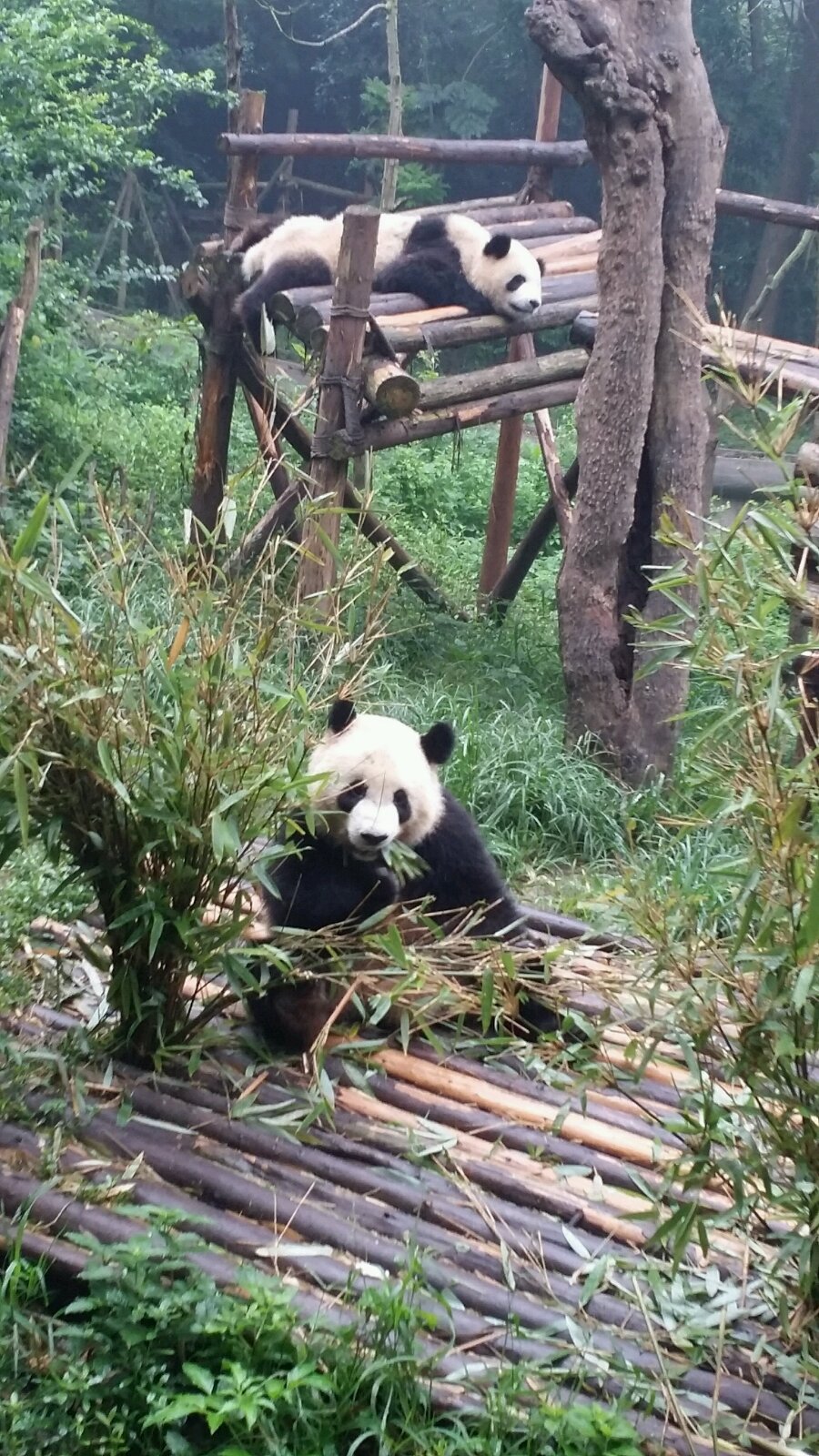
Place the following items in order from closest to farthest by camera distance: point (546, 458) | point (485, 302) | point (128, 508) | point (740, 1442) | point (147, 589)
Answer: point (740, 1442) → point (128, 508) → point (147, 589) → point (485, 302) → point (546, 458)

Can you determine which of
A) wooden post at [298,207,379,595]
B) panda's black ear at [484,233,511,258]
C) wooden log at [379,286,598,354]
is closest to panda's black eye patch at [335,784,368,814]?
wooden post at [298,207,379,595]

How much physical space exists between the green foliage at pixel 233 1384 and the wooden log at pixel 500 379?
4061mm

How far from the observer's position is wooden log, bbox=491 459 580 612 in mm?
6797

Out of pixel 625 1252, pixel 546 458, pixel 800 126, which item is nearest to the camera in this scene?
pixel 625 1252

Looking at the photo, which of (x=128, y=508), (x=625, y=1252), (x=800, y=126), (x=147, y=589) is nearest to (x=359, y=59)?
(x=800, y=126)

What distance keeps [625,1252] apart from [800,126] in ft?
40.1

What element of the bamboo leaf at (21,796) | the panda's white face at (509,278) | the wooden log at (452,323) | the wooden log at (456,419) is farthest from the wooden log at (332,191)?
the bamboo leaf at (21,796)

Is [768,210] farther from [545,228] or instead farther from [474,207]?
[474,207]

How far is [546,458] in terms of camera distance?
271 inches

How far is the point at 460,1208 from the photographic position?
2.49m

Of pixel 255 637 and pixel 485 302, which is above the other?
pixel 485 302

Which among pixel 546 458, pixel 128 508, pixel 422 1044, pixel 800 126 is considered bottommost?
pixel 422 1044

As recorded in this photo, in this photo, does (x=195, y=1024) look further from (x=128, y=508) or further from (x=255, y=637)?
(x=128, y=508)

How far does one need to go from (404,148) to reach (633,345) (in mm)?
3077
